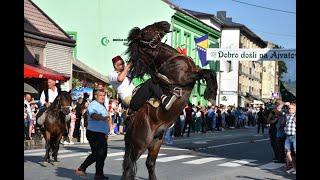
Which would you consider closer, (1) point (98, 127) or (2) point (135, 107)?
(2) point (135, 107)

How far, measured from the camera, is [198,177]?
12.5 m

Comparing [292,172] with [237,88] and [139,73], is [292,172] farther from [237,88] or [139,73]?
[237,88]

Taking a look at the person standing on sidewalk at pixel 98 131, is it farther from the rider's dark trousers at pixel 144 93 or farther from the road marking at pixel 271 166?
the road marking at pixel 271 166

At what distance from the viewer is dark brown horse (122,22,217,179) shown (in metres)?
7.95

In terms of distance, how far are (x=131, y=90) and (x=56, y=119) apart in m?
6.14

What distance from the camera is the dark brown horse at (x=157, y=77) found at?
7945 millimetres

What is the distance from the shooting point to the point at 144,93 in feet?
26.8

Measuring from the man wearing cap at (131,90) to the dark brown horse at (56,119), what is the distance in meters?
5.61

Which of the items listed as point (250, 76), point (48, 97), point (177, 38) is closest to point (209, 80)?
point (48, 97)

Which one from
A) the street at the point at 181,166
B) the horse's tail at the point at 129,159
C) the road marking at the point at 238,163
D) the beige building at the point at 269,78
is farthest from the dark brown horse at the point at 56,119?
the beige building at the point at 269,78

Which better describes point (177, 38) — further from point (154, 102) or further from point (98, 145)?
point (154, 102)

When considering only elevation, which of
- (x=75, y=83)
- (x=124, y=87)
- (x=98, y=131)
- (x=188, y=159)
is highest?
(x=75, y=83)

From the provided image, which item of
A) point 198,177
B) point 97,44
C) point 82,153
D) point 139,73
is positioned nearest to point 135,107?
point 139,73
